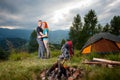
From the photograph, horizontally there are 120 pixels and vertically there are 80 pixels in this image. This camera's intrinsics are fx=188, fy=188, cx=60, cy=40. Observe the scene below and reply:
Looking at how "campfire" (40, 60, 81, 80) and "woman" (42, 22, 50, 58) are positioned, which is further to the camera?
"woman" (42, 22, 50, 58)

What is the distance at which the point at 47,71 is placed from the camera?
7.98m

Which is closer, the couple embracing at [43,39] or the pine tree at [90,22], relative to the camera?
the couple embracing at [43,39]

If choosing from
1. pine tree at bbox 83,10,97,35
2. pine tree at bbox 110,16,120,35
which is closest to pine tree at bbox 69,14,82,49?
pine tree at bbox 83,10,97,35

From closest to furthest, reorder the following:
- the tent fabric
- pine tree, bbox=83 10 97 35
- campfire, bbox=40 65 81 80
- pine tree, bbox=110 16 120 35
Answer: campfire, bbox=40 65 81 80 < the tent fabric < pine tree, bbox=110 16 120 35 < pine tree, bbox=83 10 97 35

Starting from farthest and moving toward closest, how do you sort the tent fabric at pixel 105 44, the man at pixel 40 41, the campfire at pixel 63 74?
1. the tent fabric at pixel 105 44
2. the man at pixel 40 41
3. the campfire at pixel 63 74

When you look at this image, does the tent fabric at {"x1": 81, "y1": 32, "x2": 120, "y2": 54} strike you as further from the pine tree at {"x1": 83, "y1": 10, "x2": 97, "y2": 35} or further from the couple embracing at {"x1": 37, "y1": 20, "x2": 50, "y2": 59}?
the pine tree at {"x1": 83, "y1": 10, "x2": 97, "y2": 35}

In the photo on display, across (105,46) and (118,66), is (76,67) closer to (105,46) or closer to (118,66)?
(118,66)

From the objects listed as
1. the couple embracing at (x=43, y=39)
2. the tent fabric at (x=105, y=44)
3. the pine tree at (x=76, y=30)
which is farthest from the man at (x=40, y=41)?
the pine tree at (x=76, y=30)

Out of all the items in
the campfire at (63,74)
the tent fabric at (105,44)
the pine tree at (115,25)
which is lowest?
the campfire at (63,74)

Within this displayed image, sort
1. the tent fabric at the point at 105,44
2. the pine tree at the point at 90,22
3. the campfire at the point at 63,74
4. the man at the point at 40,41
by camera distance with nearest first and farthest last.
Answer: the campfire at the point at 63,74
the man at the point at 40,41
the tent fabric at the point at 105,44
the pine tree at the point at 90,22

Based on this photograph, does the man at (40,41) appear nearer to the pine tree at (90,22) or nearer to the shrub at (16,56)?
the shrub at (16,56)

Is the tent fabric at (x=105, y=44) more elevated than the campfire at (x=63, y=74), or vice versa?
the tent fabric at (x=105, y=44)

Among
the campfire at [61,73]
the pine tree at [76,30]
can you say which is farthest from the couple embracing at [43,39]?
the pine tree at [76,30]

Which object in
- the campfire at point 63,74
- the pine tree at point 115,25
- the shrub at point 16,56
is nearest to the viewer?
the campfire at point 63,74
